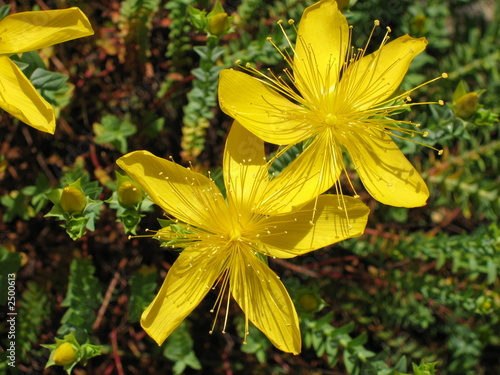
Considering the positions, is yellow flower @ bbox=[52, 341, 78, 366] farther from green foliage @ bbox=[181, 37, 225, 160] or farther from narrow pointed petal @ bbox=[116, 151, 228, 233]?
green foliage @ bbox=[181, 37, 225, 160]

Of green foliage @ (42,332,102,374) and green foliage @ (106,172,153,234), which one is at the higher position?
green foliage @ (106,172,153,234)

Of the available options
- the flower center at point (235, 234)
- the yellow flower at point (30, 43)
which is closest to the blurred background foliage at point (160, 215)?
the yellow flower at point (30, 43)

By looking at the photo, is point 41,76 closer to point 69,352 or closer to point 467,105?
point 69,352

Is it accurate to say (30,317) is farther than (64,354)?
Yes

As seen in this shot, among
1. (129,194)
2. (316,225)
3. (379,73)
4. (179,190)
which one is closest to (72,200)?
(129,194)

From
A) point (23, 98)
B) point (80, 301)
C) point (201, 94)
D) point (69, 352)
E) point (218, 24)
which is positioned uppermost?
point (218, 24)

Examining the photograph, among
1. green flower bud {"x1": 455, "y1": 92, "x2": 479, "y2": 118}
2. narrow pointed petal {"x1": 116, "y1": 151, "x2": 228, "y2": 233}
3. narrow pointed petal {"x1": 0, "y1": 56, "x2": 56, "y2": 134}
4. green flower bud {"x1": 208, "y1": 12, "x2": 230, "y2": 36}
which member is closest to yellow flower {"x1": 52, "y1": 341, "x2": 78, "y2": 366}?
narrow pointed petal {"x1": 116, "y1": 151, "x2": 228, "y2": 233}

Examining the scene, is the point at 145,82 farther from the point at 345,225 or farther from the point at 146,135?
the point at 345,225

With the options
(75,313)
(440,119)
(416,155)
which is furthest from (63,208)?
(416,155)

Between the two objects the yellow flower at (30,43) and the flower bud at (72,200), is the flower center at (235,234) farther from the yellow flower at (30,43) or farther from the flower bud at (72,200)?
the yellow flower at (30,43)
